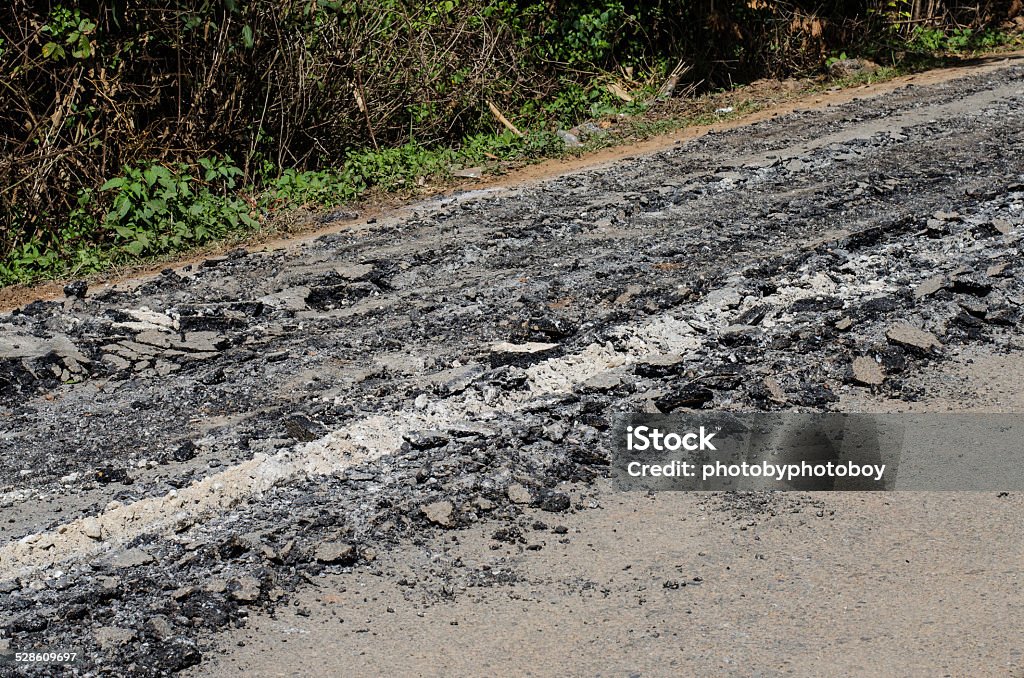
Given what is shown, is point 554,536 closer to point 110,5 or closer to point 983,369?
point 983,369

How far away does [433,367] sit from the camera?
4.23m

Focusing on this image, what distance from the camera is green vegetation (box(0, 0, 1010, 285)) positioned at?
7070mm

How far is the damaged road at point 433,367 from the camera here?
10.0 ft

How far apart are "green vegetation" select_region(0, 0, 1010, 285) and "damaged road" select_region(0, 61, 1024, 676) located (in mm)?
1345

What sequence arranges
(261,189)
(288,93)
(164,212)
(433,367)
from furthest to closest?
(288,93) < (261,189) < (164,212) < (433,367)

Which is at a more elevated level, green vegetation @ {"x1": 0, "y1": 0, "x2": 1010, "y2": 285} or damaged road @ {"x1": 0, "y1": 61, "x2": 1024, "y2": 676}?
green vegetation @ {"x1": 0, "y1": 0, "x2": 1010, "y2": 285}

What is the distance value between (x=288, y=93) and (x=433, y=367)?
4654mm

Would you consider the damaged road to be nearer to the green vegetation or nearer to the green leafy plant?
the green leafy plant

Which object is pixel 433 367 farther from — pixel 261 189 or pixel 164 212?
pixel 261 189

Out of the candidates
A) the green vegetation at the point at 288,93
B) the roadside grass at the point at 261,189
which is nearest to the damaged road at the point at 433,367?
the roadside grass at the point at 261,189

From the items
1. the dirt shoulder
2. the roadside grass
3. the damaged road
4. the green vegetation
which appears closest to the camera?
the damaged road

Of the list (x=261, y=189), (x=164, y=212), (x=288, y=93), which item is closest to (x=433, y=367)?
(x=164, y=212)

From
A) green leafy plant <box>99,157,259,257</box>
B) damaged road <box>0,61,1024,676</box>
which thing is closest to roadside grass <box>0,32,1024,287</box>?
green leafy plant <box>99,157,259,257</box>

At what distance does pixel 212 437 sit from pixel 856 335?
2.63 meters
